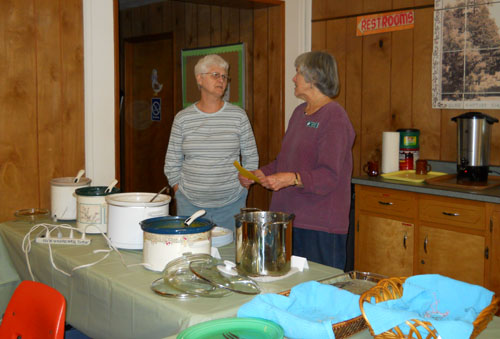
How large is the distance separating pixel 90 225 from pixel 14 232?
15.3 inches

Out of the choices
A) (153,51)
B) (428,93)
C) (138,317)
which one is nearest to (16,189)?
(138,317)

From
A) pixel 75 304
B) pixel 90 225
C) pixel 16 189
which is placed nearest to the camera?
pixel 75 304

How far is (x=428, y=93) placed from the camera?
3.40m

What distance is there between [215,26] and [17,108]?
2.08 m

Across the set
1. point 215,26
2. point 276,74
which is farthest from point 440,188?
point 215,26

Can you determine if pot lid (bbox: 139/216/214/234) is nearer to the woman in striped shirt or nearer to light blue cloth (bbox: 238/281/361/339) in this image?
light blue cloth (bbox: 238/281/361/339)

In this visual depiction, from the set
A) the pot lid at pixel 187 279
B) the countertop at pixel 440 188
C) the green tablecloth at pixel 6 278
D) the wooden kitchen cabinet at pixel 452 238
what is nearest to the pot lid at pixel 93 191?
the green tablecloth at pixel 6 278

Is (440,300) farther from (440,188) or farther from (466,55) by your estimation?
(466,55)

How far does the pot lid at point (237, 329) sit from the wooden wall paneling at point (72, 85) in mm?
1950

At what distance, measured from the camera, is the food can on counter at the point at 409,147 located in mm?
3416

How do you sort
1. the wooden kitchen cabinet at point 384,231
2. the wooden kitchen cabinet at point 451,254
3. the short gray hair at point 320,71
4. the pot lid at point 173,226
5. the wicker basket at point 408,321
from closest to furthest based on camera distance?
the wicker basket at point 408,321 → the pot lid at point 173,226 → the short gray hair at point 320,71 → the wooden kitchen cabinet at point 451,254 → the wooden kitchen cabinet at point 384,231

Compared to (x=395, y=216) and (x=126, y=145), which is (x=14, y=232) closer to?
(x=395, y=216)

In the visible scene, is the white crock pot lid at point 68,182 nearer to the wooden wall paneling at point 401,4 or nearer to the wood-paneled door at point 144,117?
the wooden wall paneling at point 401,4

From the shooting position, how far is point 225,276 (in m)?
1.58
